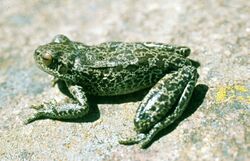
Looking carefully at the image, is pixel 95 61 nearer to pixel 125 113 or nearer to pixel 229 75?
pixel 125 113

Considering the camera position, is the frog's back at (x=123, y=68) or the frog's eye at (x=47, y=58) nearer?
the frog's back at (x=123, y=68)

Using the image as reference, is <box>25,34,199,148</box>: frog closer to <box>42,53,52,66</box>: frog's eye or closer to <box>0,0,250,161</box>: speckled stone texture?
<box>42,53,52,66</box>: frog's eye

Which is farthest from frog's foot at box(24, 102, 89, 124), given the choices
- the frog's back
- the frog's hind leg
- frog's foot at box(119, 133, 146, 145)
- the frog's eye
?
the frog's hind leg

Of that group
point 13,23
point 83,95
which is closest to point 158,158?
point 83,95

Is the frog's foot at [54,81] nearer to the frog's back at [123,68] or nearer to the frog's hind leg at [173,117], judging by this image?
the frog's back at [123,68]

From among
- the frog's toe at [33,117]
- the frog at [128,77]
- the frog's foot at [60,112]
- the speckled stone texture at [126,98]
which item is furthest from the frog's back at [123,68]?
the frog's toe at [33,117]

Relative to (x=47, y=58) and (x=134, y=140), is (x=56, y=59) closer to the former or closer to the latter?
(x=47, y=58)
